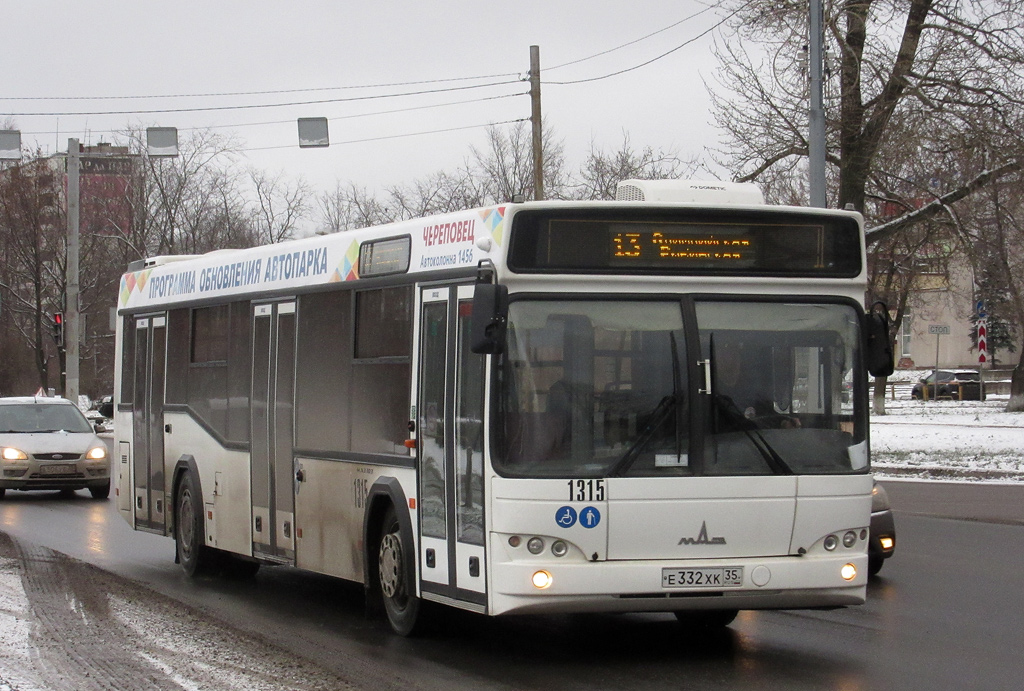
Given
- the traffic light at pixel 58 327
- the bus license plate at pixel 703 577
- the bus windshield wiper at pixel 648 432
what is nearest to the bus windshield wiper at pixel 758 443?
the bus windshield wiper at pixel 648 432

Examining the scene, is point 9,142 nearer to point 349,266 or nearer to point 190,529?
Answer: point 190,529

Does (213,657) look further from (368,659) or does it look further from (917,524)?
(917,524)

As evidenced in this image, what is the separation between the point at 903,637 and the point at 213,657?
4396 millimetres

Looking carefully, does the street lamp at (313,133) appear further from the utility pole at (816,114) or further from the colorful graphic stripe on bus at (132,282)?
the colorful graphic stripe on bus at (132,282)

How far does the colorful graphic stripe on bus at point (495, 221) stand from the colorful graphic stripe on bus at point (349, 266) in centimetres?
188

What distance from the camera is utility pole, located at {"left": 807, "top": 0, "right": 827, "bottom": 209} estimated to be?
2152 cm

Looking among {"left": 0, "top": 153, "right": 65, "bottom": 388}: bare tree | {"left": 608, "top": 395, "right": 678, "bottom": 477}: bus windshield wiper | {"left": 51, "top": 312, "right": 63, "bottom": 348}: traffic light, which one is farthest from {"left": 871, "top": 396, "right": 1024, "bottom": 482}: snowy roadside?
{"left": 0, "top": 153, "right": 65, "bottom": 388}: bare tree

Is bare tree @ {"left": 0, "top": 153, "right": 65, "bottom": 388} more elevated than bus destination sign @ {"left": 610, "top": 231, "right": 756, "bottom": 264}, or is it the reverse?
bare tree @ {"left": 0, "top": 153, "right": 65, "bottom": 388}

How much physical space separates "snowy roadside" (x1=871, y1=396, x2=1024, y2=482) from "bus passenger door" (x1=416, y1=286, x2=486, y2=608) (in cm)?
1681

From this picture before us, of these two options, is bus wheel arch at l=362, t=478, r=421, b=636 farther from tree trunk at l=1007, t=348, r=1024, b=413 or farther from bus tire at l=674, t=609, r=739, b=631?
tree trunk at l=1007, t=348, r=1024, b=413

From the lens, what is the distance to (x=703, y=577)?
8.07 meters

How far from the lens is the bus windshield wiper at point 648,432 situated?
8.05 m

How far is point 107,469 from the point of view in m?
22.5

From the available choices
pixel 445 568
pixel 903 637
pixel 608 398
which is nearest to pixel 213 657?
pixel 445 568
